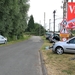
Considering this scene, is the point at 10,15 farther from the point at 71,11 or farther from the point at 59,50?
the point at 71,11

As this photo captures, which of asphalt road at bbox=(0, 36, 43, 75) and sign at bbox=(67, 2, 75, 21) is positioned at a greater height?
sign at bbox=(67, 2, 75, 21)

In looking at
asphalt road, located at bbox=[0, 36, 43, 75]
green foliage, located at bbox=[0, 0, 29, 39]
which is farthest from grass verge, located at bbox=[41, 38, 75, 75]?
green foliage, located at bbox=[0, 0, 29, 39]

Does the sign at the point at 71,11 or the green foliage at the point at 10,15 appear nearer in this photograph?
the sign at the point at 71,11

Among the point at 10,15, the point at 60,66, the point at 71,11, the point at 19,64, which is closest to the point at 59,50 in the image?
the point at 71,11

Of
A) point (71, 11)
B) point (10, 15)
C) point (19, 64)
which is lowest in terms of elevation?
point (19, 64)

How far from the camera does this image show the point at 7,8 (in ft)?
128

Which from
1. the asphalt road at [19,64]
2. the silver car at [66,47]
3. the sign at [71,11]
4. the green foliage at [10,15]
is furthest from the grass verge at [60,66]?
the green foliage at [10,15]

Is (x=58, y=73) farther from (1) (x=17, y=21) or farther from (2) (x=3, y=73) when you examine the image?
(1) (x=17, y=21)

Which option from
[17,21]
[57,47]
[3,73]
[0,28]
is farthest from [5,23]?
[3,73]

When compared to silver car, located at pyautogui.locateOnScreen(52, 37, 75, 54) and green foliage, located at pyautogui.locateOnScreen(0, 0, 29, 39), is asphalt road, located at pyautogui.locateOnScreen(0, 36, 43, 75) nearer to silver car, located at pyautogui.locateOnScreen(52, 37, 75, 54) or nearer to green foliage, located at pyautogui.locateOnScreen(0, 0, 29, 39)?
silver car, located at pyautogui.locateOnScreen(52, 37, 75, 54)

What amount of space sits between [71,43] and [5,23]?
23718 mm

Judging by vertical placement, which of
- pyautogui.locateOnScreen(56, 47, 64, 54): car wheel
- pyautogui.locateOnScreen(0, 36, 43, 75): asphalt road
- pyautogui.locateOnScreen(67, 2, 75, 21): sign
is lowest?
pyautogui.locateOnScreen(0, 36, 43, 75): asphalt road

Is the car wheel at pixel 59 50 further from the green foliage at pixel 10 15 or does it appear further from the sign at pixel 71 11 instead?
the green foliage at pixel 10 15

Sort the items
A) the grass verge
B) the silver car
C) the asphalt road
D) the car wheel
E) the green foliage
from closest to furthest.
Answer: the grass verge
the asphalt road
the silver car
the car wheel
the green foliage
